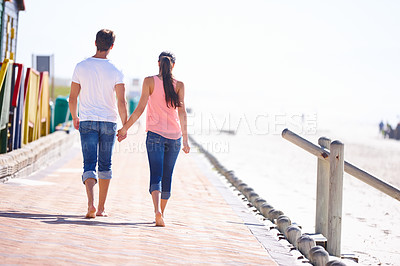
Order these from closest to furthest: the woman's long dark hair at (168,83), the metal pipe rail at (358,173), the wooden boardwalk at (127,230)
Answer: the wooden boardwalk at (127,230) → the metal pipe rail at (358,173) → the woman's long dark hair at (168,83)

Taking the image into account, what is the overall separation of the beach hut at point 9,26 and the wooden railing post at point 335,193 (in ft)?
43.8

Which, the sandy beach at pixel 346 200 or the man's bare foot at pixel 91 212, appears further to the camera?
the sandy beach at pixel 346 200

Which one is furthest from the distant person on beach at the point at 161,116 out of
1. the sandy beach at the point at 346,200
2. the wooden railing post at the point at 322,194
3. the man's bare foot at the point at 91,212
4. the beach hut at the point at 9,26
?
the beach hut at the point at 9,26

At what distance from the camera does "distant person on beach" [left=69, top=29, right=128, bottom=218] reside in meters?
5.57

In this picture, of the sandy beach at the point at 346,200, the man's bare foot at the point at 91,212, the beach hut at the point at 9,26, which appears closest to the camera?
the man's bare foot at the point at 91,212

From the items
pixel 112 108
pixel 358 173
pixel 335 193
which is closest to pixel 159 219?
pixel 112 108

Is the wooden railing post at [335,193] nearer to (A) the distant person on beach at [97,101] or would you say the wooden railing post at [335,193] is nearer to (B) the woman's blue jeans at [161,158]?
(B) the woman's blue jeans at [161,158]

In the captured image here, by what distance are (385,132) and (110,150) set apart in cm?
4279

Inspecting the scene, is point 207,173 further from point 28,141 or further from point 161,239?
point 161,239

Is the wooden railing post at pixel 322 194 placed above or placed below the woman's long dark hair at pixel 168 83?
below

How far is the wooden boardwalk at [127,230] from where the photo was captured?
4.28m

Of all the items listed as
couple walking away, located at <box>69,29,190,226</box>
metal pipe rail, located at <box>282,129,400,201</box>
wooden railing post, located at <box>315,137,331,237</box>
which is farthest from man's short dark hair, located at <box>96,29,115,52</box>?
wooden railing post, located at <box>315,137,331,237</box>

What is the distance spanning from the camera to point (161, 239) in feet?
16.5

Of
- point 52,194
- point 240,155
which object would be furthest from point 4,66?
point 240,155
